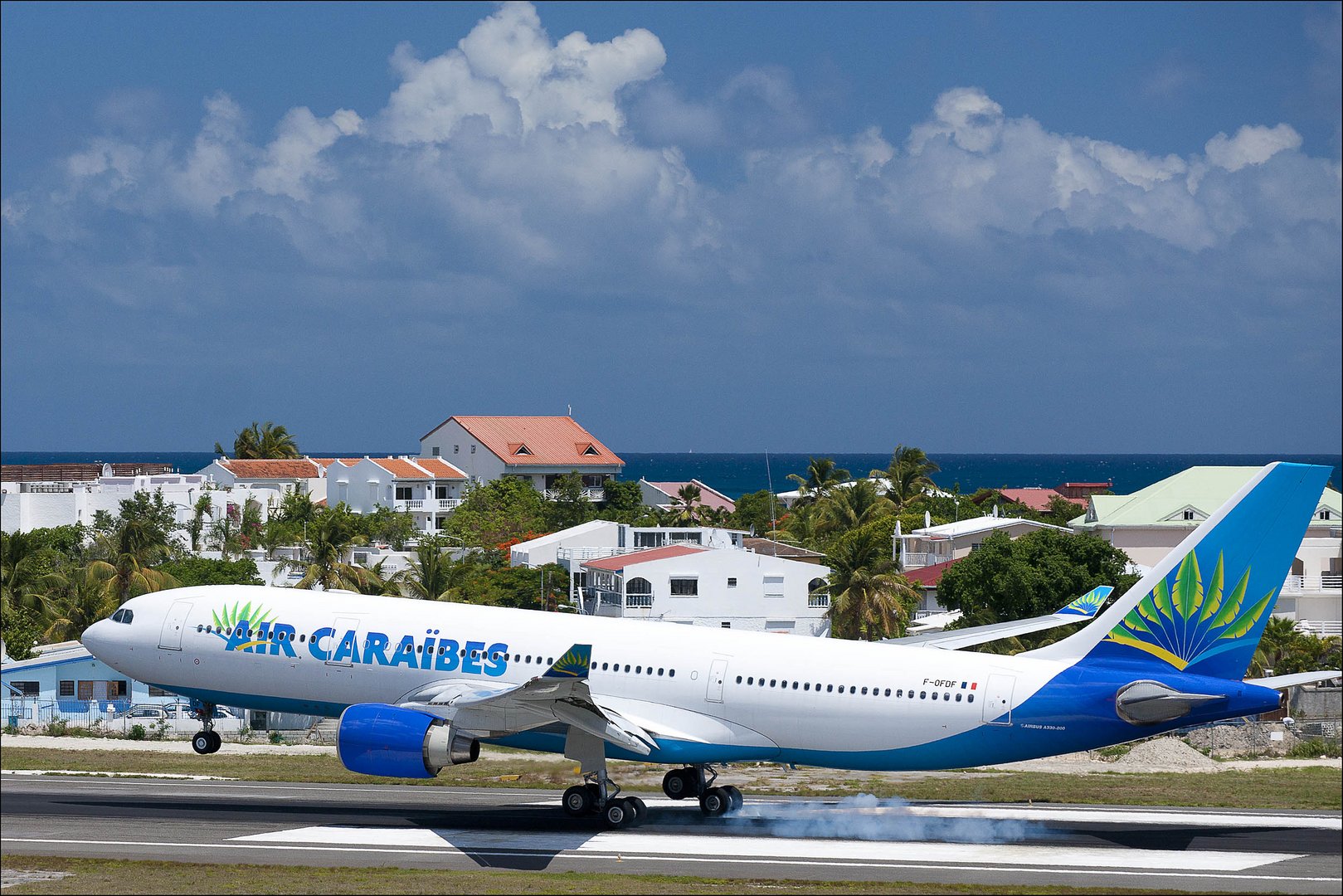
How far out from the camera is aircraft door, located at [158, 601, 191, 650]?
4053 cm

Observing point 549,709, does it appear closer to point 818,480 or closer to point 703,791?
point 703,791

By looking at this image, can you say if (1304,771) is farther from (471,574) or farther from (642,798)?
(471,574)

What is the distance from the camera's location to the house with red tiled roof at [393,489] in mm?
149875

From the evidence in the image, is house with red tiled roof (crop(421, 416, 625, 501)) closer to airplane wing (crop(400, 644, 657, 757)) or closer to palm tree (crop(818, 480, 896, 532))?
palm tree (crop(818, 480, 896, 532))

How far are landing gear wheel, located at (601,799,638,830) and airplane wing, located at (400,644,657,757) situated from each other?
1.38 meters

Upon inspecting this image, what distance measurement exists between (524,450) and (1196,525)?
85694 mm

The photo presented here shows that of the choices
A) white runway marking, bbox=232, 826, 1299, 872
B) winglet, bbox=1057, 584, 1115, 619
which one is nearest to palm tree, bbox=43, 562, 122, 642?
white runway marking, bbox=232, 826, 1299, 872

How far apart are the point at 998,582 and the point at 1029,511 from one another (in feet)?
295

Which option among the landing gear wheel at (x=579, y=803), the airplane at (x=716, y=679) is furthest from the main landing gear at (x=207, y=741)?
the landing gear wheel at (x=579, y=803)

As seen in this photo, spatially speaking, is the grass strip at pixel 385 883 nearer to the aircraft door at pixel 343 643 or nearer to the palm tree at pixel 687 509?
the aircraft door at pixel 343 643

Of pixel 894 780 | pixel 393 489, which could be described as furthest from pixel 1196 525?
pixel 393 489

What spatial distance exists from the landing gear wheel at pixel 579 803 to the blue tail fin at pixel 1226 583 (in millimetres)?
12539

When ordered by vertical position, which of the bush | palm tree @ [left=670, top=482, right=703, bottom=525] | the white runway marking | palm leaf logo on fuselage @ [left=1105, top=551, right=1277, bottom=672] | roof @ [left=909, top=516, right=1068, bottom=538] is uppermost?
palm tree @ [left=670, top=482, right=703, bottom=525]

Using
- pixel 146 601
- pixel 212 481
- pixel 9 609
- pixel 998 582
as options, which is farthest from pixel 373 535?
pixel 146 601
